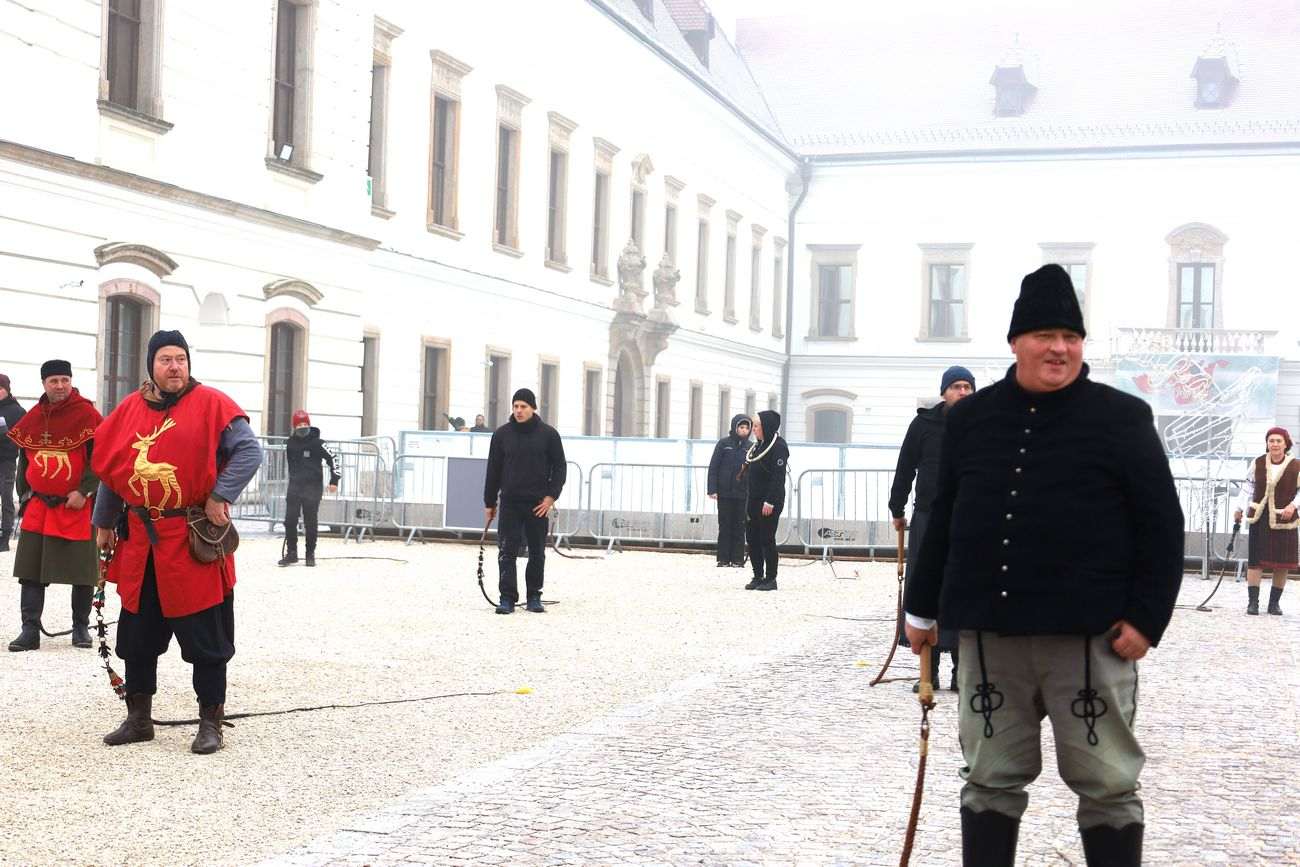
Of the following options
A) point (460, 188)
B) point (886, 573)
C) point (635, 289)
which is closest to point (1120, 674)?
point (886, 573)

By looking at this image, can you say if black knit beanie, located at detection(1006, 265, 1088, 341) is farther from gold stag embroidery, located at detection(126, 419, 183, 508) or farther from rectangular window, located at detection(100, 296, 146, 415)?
rectangular window, located at detection(100, 296, 146, 415)

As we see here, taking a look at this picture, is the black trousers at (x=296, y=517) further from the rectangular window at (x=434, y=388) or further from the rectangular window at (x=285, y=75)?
the rectangular window at (x=434, y=388)

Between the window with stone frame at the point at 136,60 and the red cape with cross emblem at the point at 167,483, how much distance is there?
589 inches

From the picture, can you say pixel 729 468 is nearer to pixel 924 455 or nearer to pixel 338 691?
pixel 924 455

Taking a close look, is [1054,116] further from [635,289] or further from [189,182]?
[189,182]

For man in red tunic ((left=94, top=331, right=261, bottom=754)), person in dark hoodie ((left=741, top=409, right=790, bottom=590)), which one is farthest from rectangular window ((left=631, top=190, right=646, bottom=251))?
man in red tunic ((left=94, top=331, right=261, bottom=754))

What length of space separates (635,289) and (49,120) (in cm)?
2302

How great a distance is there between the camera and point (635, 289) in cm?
4284

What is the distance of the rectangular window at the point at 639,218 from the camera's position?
143ft

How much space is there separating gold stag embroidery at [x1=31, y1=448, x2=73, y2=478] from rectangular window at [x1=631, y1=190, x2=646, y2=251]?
3296cm

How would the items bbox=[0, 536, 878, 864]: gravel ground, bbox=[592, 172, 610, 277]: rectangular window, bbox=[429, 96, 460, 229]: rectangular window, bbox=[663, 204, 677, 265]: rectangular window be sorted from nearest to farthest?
bbox=[0, 536, 878, 864]: gravel ground < bbox=[429, 96, 460, 229]: rectangular window < bbox=[592, 172, 610, 277]: rectangular window < bbox=[663, 204, 677, 265]: rectangular window

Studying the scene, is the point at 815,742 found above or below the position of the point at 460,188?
below

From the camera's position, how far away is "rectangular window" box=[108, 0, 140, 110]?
73.3 feet

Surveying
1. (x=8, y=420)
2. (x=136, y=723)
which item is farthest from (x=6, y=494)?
(x=136, y=723)
